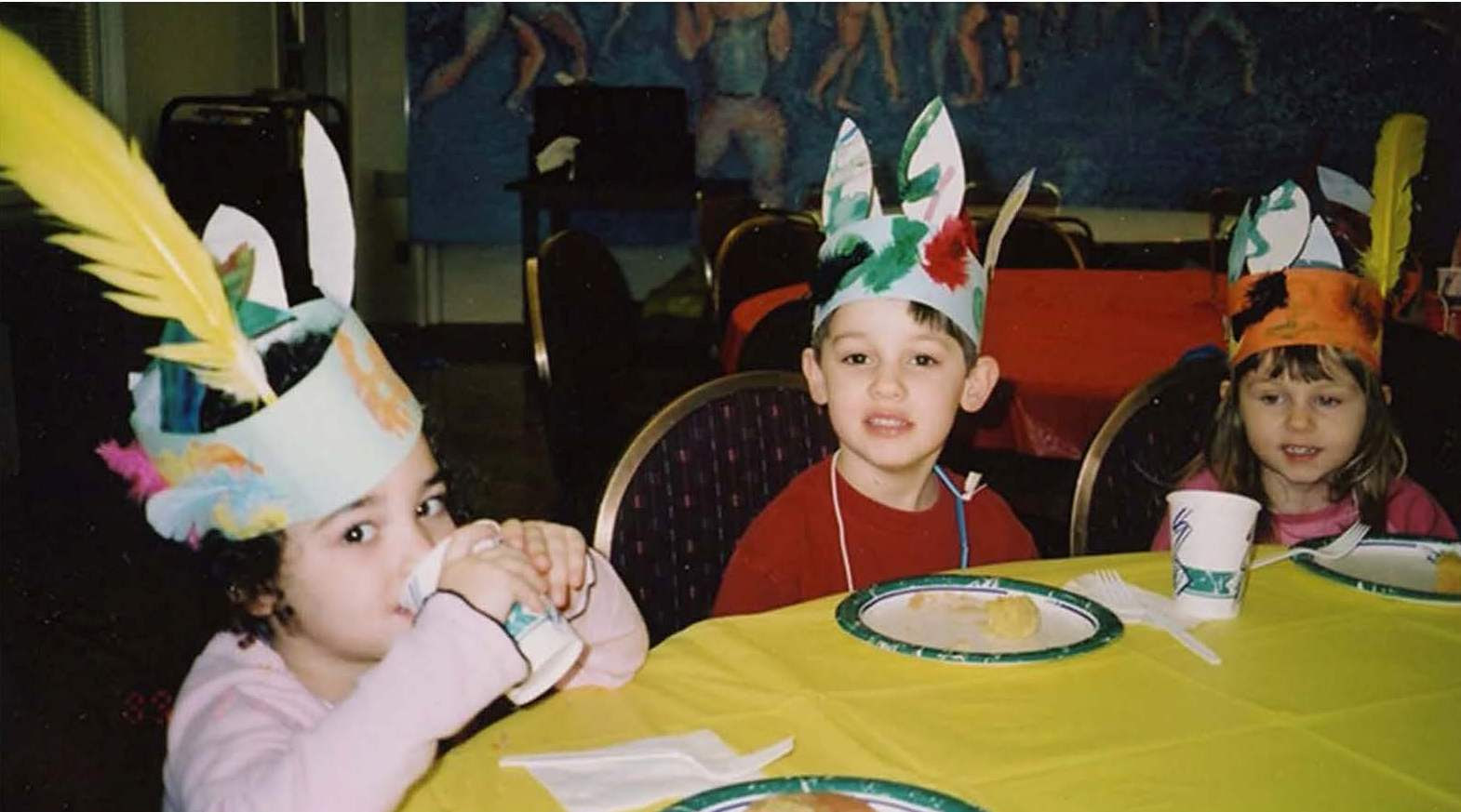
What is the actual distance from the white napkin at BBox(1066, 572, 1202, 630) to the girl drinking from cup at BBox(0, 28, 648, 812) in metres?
0.48

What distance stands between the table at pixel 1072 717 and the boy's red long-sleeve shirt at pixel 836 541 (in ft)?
1.28

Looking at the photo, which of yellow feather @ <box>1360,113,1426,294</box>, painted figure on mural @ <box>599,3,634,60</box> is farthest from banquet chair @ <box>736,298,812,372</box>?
painted figure on mural @ <box>599,3,634,60</box>

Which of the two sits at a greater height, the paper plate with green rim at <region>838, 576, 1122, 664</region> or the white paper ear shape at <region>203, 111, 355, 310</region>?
the white paper ear shape at <region>203, 111, 355, 310</region>

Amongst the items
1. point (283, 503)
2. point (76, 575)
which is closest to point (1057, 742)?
point (283, 503)

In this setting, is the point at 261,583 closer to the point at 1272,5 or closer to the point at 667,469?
the point at 667,469

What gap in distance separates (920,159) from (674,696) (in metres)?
0.82

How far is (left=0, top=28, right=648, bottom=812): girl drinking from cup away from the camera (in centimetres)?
93

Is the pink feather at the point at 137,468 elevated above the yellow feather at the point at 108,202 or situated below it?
below

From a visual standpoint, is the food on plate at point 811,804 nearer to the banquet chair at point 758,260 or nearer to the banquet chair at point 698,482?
the banquet chair at point 698,482

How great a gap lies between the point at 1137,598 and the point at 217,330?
94cm

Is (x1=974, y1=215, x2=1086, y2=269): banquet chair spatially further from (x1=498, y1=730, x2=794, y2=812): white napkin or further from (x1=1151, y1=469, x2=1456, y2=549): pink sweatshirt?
(x1=498, y1=730, x2=794, y2=812): white napkin

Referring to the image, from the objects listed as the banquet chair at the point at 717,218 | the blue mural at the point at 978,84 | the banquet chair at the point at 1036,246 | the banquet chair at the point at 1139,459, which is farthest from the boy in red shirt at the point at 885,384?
the blue mural at the point at 978,84

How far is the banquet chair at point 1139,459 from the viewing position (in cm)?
209

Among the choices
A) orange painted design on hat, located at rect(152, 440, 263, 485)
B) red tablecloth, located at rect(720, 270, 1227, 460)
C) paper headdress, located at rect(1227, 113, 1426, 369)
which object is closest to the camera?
orange painted design on hat, located at rect(152, 440, 263, 485)
